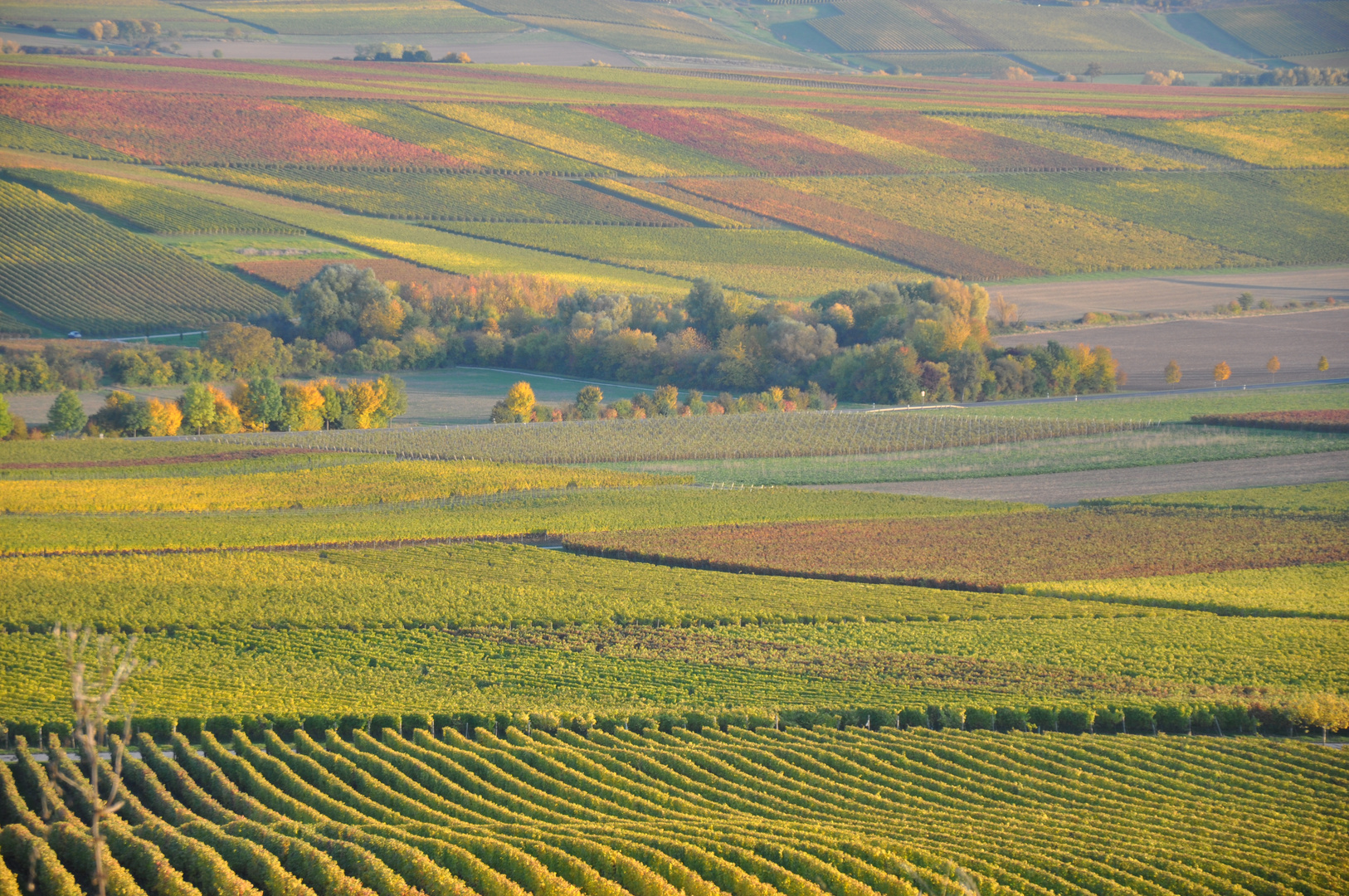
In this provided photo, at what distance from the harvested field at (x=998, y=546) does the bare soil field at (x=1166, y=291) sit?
4703 centimetres

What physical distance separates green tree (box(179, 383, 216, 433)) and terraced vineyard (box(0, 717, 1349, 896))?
4525cm

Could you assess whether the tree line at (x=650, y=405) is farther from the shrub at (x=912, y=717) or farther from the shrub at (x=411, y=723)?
the shrub at (x=912, y=717)

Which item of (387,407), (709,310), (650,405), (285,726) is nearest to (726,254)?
(709,310)

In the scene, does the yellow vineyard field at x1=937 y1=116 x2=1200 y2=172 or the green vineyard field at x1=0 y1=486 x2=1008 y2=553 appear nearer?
the green vineyard field at x1=0 y1=486 x2=1008 y2=553

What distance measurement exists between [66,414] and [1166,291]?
8112 cm

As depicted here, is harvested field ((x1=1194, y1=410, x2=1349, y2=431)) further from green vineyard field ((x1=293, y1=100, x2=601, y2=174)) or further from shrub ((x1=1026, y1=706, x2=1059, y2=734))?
green vineyard field ((x1=293, y1=100, x2=601, y2=174))

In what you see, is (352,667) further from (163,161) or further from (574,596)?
(163,161)

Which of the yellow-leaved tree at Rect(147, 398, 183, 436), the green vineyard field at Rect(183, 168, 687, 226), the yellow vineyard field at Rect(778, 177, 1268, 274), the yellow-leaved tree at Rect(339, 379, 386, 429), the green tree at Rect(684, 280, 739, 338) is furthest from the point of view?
the green vineyard field at Rect(183, 168, 687, 226)

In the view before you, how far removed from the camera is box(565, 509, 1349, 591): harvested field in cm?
5181

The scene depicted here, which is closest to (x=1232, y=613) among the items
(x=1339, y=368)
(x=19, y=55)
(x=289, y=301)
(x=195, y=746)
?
(x=195, y=746)

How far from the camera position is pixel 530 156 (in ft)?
441

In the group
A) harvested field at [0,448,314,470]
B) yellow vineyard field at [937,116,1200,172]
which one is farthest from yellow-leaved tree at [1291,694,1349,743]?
yellow vineyard field at [937,116,1200,172]

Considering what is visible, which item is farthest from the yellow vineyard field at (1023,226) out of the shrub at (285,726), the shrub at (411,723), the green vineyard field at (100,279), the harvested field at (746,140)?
the shrub at (285,726)

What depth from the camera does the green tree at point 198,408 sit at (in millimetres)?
76812
